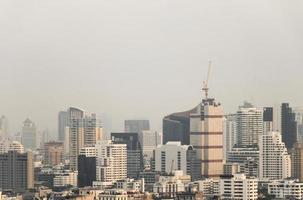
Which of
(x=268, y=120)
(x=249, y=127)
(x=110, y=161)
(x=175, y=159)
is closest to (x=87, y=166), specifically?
(x=110, y=161)

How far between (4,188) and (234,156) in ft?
19.0

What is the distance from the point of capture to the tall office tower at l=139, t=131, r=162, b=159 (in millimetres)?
23266

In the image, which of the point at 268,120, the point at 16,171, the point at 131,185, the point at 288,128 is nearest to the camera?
the point at 131,185

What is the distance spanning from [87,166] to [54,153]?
3.95 feet

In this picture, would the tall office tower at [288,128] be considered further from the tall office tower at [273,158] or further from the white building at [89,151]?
the white building at [89,151]

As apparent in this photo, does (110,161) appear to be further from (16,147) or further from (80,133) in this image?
(80,133)

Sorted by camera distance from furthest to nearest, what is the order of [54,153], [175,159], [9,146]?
[175,159]
[54,153]
[9,146]

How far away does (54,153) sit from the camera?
2264cm

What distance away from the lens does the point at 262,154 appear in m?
22.6

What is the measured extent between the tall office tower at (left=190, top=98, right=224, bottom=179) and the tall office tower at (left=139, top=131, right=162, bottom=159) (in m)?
0.62

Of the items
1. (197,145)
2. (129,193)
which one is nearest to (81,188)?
(129,193)

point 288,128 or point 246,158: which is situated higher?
point 288,128

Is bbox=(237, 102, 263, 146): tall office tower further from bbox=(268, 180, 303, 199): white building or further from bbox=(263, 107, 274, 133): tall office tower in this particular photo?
bbox=(268, 180, 303, 199): white building

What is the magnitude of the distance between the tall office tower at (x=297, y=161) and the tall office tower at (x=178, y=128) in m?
1.98
